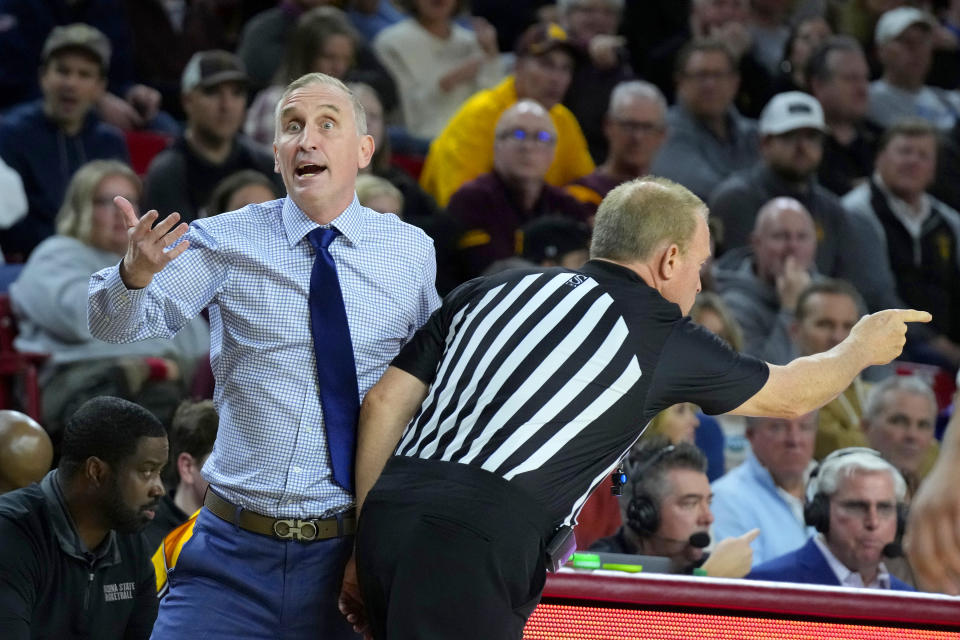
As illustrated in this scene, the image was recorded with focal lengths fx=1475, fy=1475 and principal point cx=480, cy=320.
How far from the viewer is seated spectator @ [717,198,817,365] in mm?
7117

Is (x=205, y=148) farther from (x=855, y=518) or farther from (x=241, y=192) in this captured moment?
(x=855, y=518)

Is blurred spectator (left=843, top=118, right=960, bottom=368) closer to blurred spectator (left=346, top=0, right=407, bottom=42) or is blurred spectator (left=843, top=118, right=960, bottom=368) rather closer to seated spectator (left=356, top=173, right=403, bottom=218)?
blurred spectator (left=346, top=0, right=407, bottom=42)

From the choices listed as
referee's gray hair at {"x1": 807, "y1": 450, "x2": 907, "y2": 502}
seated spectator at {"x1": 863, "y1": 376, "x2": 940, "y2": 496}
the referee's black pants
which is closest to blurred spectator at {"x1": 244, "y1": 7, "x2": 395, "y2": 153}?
seated spectator at {"x1": 863, "y1": 376, "x2": 940, "y2": 496}

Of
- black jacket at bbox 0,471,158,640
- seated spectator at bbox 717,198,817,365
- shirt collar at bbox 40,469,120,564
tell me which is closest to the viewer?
black jacket at bbox 0,471,158,640

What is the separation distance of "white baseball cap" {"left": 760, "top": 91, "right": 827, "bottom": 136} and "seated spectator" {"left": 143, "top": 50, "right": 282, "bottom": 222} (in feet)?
9.54

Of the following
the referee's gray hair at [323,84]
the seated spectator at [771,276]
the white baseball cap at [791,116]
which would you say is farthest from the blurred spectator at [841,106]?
the referee's gray hair at [323,84]

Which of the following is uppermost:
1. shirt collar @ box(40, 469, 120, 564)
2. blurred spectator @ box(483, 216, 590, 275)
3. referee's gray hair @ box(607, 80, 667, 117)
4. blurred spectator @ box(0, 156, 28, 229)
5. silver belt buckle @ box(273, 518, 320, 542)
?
referee's gray hair @ box(607, 80, 667, 117)

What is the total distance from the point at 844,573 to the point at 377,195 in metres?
2.53

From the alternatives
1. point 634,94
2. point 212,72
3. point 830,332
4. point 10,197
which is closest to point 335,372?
point 10,197

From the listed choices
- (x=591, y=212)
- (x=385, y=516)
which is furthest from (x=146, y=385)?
(x=385, y=516)

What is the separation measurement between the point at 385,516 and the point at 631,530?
2165mm

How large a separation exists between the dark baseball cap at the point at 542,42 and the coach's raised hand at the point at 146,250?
222 inches

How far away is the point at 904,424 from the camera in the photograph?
20.9ft

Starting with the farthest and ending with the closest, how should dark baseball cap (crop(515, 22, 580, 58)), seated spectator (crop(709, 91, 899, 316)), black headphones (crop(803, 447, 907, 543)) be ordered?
1. dark baseball cap (crop(515, 22, 580, 58))
2. seated spectator (crop(709, 91, 899, 316))
3. black headphones (crop(803, 447, 907, 543))
